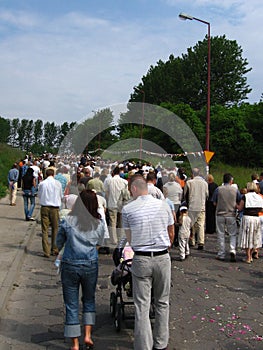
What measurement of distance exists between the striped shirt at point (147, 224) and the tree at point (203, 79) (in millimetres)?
55711

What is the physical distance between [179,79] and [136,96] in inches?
243

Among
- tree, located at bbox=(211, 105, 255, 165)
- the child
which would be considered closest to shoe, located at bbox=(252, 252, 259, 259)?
the child

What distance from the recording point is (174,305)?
6840mm

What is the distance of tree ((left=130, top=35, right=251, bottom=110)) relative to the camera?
6072cm

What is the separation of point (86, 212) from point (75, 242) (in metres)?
0.34

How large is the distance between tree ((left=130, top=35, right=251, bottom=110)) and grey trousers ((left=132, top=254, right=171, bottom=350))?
2202 inches

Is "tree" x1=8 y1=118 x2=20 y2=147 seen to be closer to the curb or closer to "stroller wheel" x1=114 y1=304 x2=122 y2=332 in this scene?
the curb

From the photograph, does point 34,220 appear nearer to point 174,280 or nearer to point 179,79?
point 174,280

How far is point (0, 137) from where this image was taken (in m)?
67.3

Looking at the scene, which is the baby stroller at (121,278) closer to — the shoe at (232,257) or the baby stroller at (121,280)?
the baby stroller at (121,280)

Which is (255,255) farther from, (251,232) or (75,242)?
(75,242)

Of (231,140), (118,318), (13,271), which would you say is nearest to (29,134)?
(231,140)

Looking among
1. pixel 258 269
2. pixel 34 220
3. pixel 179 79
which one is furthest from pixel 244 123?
pixel 258 269

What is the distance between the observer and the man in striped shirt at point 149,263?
4.78 metres
